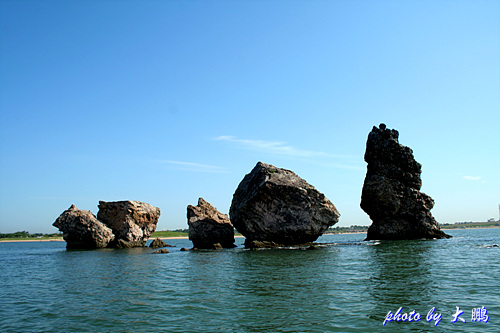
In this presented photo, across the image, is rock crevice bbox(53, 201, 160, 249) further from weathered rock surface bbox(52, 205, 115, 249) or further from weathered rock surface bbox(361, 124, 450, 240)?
weathered rock surface bbox(361, 124, 450, 240)

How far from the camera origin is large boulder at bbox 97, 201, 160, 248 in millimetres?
62625

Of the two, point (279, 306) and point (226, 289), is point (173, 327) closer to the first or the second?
point (279, 306)

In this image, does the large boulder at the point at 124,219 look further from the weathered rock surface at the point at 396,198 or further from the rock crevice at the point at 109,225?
the weathered rock surface at the point at 396,198

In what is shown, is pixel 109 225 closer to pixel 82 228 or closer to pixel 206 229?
pixel 82 228

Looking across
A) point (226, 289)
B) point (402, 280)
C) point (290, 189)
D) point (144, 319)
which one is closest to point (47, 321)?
point (144, 319)

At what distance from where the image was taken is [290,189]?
50.3 metres

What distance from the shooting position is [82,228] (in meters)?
59.0

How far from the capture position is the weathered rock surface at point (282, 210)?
50.5 meters

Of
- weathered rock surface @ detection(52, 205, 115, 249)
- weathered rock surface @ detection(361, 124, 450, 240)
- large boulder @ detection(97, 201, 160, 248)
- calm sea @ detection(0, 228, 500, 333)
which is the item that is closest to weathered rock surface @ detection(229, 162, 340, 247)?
weathered rock surface @ detection(361, 124, 450, 240)

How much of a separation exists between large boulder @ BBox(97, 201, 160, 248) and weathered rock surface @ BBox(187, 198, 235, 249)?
12.4 m

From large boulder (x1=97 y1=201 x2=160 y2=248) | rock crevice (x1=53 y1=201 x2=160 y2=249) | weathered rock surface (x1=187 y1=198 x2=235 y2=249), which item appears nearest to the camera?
weathered rock surface (x1=187 y1=198 x2=235 y2=249)

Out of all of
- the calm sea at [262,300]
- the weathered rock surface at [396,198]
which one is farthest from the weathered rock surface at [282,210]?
the calm sea at [262,300]

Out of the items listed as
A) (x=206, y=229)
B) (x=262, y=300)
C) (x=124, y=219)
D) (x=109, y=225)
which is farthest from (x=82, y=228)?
(x=262, y=300)

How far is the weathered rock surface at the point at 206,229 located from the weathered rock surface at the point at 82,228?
16.2 meters
